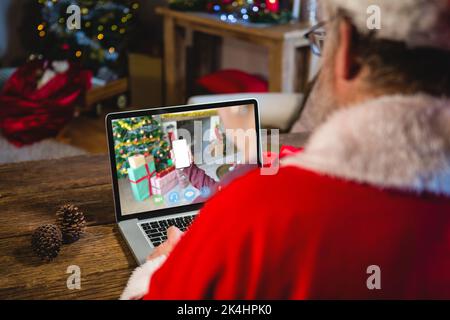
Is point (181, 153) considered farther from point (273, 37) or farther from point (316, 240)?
point (273, 37)

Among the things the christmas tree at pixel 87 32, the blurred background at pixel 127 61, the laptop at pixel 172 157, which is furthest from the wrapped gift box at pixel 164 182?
the christmas tree at pixel 87 32

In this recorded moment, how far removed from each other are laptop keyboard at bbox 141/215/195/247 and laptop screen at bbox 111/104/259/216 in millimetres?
43

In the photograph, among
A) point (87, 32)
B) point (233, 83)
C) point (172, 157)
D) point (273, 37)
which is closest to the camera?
point (172, 157)

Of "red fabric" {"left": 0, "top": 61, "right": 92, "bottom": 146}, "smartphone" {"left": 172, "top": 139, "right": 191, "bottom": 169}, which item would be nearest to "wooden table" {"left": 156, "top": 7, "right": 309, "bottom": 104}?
"red fabric" {"left": 0, "top": 61, "right": 92, "bottom": 146}

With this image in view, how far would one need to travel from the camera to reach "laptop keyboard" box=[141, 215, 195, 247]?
3.79ft

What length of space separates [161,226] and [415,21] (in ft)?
2.45

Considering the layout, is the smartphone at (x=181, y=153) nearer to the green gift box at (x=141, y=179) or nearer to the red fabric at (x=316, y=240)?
the green gift box at (x=141, y=179)

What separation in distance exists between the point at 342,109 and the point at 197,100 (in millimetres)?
1789

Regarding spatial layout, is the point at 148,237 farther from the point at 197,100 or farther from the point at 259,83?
the point at 259,83

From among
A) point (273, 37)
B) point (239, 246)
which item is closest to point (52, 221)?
point (239, 246)

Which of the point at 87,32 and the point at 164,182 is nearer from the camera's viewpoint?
the point at 164,182

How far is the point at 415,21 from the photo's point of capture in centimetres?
60

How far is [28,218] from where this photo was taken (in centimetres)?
124
